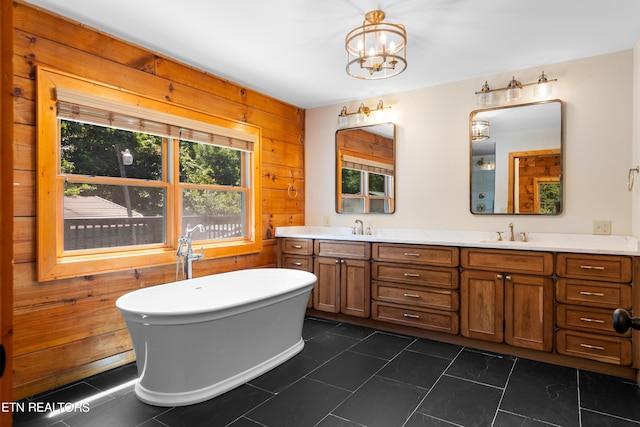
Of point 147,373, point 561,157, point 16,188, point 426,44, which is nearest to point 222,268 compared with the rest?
point 147,373

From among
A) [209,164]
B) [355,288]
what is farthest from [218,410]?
[209,164]

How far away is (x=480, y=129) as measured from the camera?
345 cm

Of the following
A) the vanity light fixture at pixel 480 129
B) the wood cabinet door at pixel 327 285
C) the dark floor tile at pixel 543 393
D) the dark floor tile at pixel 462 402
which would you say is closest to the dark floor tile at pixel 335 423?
the dark floor tile at pixel 462 402

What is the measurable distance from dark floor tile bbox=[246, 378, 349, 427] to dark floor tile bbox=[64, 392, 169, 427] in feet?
1.92

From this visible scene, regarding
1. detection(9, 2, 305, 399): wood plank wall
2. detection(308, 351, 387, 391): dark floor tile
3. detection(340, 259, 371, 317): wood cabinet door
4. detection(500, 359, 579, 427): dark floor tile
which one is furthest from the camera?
detection(340, 259, 371, 317): wood cabinet door

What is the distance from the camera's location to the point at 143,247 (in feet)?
9.71

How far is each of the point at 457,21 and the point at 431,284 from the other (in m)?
2.06

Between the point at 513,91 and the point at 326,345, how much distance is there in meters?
2.74

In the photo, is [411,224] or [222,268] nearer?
[222,268]

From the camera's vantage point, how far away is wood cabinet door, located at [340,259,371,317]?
11.7ft

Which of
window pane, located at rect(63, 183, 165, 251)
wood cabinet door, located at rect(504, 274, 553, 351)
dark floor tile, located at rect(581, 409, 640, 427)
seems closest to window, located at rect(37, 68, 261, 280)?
window pane, located at rect(63, 183, 165, 251)

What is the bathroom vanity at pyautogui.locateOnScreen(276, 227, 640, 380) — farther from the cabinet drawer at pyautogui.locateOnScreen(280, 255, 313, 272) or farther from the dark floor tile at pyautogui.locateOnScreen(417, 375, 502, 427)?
the dark floor tile at pyautogui.locateOnScreen(417, 375, 502, 427)

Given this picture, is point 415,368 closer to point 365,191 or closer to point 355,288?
point 355,288

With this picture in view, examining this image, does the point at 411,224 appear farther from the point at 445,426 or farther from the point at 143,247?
the point at 143,247
